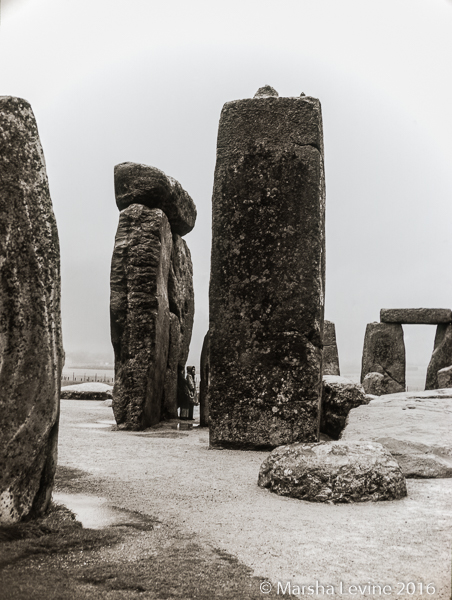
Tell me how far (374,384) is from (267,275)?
33.8 feet

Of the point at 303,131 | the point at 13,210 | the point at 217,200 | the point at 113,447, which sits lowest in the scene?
the point at 113,447

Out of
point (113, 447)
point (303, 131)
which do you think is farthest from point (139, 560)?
point (303, 131)

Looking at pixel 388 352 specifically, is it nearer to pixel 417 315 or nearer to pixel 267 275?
pixel 417 315

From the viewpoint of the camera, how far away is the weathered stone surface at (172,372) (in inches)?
309

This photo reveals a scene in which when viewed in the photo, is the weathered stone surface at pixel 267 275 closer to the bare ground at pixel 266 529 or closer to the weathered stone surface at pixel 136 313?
the bare ground at pixel 266 529

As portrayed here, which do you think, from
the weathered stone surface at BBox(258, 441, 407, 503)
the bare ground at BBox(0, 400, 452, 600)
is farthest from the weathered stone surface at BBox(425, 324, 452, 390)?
the weathered stone surface at BBox(258, 441, 407, 503)

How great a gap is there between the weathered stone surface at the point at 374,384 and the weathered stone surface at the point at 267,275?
9.85 metres

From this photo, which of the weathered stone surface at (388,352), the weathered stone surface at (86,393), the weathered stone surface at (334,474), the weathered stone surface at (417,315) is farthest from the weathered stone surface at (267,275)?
the weathered stone surface at (388,352)

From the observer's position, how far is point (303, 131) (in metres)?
5.32

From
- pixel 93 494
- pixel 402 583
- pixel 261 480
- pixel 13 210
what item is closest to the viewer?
pixel 402 583

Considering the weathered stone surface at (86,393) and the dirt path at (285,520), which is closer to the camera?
the dirt path at (285,520)

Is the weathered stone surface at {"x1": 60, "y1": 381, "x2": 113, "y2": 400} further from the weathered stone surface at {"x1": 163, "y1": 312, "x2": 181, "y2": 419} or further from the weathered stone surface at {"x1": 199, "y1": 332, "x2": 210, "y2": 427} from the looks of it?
the weathered stone surface at {"x1": 199, "y1": 332, "x2": 210, "y2": 427}

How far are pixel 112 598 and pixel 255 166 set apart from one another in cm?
418

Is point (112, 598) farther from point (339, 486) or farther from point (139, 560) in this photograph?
point (339, 486)
